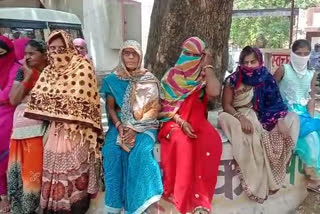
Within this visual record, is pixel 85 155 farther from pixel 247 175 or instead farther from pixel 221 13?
pixel 221 13

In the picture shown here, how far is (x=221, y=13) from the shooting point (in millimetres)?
4512

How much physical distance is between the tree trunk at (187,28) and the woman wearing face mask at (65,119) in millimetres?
1424

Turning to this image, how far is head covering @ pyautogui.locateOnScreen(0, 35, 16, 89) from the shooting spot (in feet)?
11.7

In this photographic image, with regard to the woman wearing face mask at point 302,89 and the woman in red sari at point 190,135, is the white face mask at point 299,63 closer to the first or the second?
the woman wearing face mask at point 302,89

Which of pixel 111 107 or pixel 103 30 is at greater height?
pixel 103 30

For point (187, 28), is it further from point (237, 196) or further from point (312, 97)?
point (237, 196)

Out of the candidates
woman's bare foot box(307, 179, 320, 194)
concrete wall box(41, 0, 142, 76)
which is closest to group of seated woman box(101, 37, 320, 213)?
woman's bare foot box(307, 179, 320, 194)

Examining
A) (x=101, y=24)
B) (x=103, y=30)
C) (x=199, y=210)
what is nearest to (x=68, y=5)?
(x=101, y=24)

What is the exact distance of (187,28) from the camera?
4.46 m

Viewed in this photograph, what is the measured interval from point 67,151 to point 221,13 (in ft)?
7.33

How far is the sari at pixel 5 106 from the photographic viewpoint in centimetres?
355

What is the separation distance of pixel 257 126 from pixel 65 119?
61.5 inches

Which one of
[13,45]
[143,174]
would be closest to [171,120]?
[143,174]

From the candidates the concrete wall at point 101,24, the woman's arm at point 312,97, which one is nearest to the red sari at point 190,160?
the woman's arm at point 312,97
